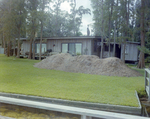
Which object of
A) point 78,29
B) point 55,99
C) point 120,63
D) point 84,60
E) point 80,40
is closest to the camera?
point 55,99

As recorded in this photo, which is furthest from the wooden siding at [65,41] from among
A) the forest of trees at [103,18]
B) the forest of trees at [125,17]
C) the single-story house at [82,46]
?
the forest of trees at [125,17]

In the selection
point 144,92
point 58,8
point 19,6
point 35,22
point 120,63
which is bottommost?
point 144,92

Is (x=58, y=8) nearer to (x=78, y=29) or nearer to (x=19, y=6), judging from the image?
(x=78, y=29)

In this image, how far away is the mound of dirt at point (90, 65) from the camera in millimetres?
10500

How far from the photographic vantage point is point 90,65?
37.9 feet

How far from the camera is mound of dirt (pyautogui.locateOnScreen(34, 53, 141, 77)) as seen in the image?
1050 centimetres

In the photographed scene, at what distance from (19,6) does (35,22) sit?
2.54 meters

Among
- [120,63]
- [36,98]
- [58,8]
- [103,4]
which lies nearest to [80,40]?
[103,4]

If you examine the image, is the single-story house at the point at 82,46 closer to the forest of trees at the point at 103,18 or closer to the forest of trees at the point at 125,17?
the forest of trees at the point at 103,18

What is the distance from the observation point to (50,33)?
3716 centimetres

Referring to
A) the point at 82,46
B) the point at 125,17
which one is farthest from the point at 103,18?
the point at 82,46

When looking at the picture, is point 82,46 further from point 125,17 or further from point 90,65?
point 90,65

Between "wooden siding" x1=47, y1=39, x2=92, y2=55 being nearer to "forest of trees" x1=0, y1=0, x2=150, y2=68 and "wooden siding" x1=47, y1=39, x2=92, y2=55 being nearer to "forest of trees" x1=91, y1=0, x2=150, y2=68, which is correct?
"forest of trees" x1=0, y1=0, x2=150, y2=68

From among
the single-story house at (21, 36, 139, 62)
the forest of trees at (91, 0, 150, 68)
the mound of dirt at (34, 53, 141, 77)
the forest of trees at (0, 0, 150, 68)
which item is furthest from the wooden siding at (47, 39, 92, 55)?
the mound of dirt at (34, 53, 141, 77)
